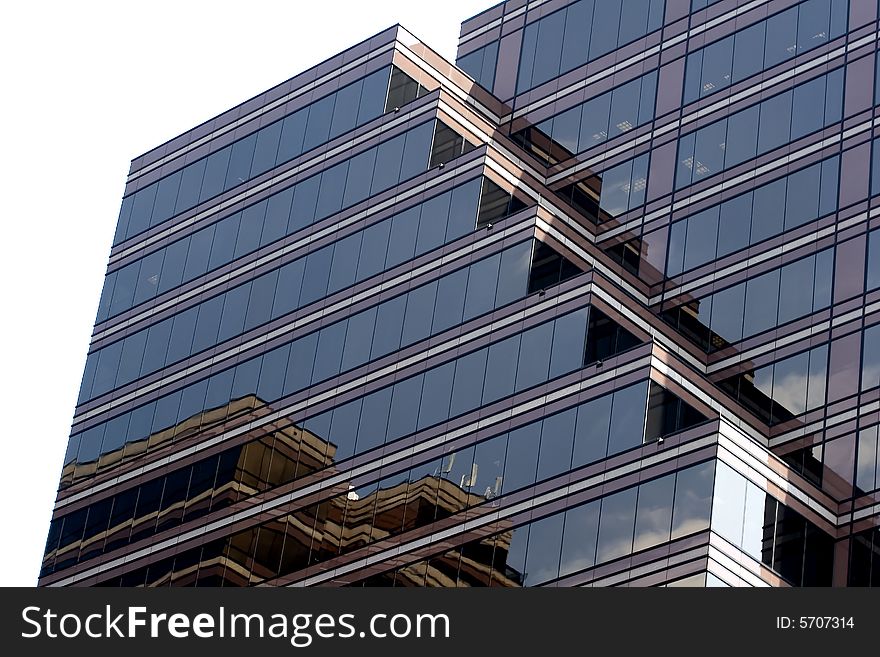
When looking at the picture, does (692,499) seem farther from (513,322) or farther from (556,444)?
(513,322)

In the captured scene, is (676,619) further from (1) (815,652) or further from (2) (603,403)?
(2) (603,403)

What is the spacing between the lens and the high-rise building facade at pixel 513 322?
74750 mm

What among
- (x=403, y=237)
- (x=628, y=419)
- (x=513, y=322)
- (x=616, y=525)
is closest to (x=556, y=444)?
(x=628, y=419)

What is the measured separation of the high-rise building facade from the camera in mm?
74750

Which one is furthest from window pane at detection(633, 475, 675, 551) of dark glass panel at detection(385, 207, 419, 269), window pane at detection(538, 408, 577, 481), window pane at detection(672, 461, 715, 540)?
dark glass panel at detection(385, 207, 419, 269)

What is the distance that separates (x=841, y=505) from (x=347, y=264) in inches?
968

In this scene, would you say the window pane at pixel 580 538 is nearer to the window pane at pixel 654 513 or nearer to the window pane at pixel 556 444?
the window pane at pixel 654 513

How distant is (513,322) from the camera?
80125 mm

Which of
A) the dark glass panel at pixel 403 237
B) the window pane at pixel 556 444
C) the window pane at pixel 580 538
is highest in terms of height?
the dark glass panel at pixel 403 237

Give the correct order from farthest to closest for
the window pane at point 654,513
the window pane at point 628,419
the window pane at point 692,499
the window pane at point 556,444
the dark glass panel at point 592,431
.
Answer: the window pane at point 556,444 < the dark glass panel at point 592,431 < the window pane at point 628,419 < the window pane at point 654,513 < the window pane at point 692,499

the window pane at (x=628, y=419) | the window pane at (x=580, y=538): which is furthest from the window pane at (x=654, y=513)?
the window pane at (x=628, y=419)

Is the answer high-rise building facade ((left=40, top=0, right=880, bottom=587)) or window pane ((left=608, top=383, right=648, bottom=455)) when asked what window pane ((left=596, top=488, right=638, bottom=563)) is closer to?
high-rise building facade ((left=40, top=0, right=880, bottom=587))

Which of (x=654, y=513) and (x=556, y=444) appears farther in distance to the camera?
(x=556, y=444)

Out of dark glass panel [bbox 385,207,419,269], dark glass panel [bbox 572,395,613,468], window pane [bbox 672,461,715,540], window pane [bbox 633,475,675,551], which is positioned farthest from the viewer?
dark glass panel [bbox 385,207,419,269]
